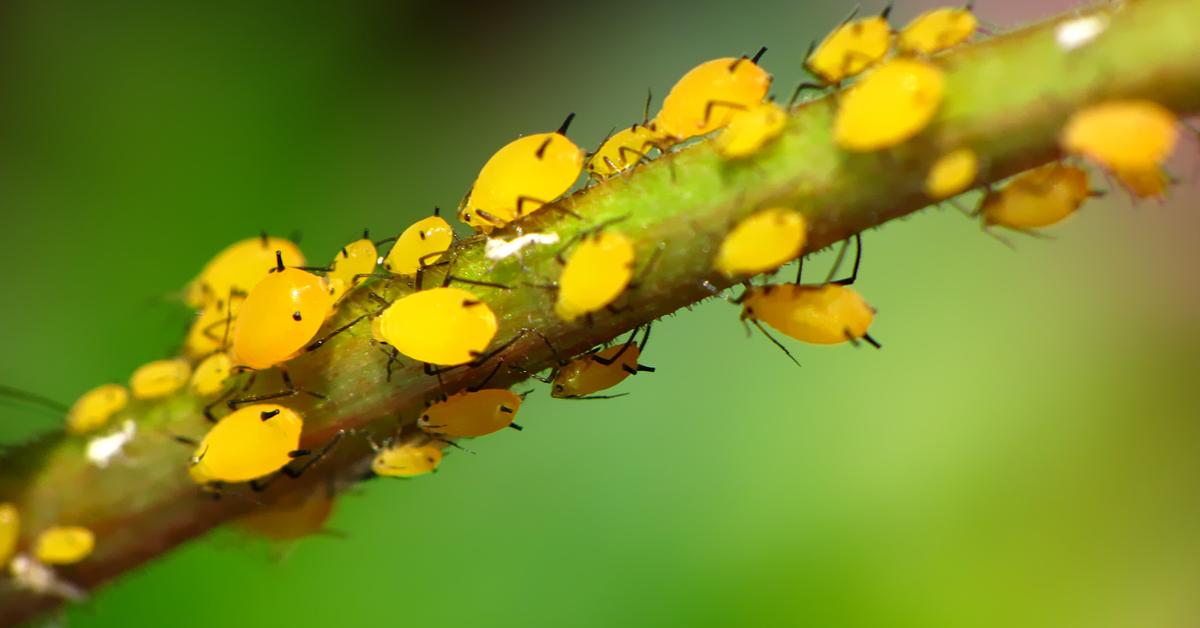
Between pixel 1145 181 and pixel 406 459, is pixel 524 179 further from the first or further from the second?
pixel 1145 181

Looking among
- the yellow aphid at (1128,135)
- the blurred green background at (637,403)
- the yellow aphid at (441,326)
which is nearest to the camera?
the yellow aphid at (1128,135)

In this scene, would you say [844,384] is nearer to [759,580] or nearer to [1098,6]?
[759,580]

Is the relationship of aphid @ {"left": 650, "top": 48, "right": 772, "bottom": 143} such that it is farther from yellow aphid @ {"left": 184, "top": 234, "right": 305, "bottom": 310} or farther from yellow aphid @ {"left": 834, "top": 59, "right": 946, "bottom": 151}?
yellow aphid @ {"left": 184, "top": 234, "right": 305, "bottom": 310}

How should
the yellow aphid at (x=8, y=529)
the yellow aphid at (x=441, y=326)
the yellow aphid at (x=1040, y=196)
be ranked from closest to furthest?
the yellow aphid at (x=1040, y=196)
the yellow aphid at (x=441, y=326)
the yellow aphid at (x=8, y=529)

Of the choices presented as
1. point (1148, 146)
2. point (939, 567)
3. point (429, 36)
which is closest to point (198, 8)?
point (429, 36)

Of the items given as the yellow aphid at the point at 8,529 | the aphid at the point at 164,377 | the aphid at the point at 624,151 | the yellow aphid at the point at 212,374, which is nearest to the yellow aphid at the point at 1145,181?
the aphid at the point at 624,151

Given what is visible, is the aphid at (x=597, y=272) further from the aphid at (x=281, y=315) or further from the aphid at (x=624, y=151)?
the aphid at (x=281, y=315)
